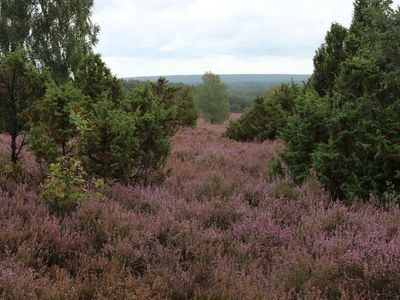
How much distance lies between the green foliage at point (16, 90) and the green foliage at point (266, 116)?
10.0 metres

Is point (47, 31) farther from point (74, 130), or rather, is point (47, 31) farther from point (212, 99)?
point (212, 99)

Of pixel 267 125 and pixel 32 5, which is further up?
pixel 32 5

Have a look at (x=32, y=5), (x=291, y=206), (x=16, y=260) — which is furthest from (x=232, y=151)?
(x=32, y=5)

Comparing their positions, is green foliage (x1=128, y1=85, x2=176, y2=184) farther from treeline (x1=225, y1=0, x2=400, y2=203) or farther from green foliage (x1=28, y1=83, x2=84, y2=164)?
treeline (x1=225, y1=0, x2=400, y2=203)

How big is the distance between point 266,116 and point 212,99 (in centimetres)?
4389

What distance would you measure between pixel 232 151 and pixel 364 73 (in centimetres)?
692

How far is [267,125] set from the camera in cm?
1669

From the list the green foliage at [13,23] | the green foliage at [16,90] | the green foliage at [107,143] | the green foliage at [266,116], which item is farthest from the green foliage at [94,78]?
the green foliage at [13,23]

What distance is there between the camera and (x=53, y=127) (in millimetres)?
7234

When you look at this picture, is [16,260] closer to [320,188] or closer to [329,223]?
[329,223]

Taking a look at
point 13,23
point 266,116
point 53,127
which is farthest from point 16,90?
point 13,23

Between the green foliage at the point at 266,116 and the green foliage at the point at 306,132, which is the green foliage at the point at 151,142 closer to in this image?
the green foliage at the point at 306,132

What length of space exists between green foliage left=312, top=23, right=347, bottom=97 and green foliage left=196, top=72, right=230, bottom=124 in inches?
1822

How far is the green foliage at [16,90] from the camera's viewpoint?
25.5 feet
